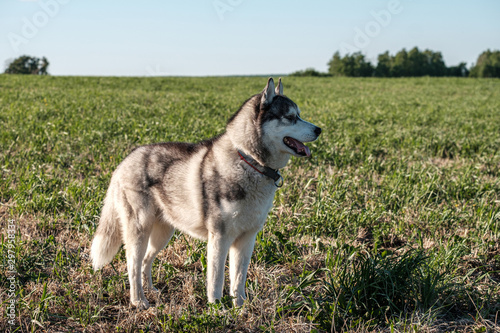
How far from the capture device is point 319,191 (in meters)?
5.46

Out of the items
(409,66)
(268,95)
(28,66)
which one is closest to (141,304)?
(268,95)

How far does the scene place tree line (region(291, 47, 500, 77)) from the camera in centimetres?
7806

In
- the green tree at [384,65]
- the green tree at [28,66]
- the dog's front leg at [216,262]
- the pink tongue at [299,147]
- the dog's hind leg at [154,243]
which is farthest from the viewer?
the green tree at [384,65]

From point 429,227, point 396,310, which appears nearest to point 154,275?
point 396,310

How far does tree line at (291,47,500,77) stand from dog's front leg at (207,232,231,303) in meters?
72.9

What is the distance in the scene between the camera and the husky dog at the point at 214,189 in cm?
304

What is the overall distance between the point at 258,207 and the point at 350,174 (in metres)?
4.04

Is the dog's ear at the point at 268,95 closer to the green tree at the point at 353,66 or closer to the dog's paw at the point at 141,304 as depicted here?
the dog's paw at the point at 141,304

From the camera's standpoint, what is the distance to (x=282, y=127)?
302 centimetres

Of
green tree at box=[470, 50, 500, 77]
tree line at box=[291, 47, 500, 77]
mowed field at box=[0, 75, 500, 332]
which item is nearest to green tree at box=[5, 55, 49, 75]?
tree line at box=[291, 47, 500, 77]

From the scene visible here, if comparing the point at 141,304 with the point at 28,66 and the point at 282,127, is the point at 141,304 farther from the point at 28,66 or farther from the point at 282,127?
the point at 28,66

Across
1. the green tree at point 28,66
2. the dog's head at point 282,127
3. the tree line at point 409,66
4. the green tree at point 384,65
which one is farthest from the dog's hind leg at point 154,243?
the green tree at point 384,65

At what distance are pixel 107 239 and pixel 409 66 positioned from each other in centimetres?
9928

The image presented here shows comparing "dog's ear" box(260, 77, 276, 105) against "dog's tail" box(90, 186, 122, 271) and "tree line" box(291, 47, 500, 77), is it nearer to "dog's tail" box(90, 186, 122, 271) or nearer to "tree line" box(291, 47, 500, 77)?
"dog's tail" box(90, 186, 122, 271)
